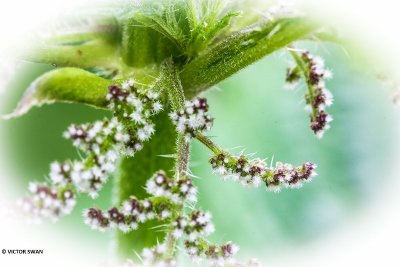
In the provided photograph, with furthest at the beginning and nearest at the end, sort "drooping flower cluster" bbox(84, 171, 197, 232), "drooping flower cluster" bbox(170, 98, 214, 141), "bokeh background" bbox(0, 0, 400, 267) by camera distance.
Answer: "bokeh background" bbox(0, 0, 400, 267)
"drooping flower cluster" bbox(170, 98, 214, 141)
"drooping flower cluster" bbox(84, 171, 197, 232)

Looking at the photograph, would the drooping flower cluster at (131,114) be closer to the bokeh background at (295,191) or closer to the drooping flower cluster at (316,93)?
the drooping flower cluster at (316,93)

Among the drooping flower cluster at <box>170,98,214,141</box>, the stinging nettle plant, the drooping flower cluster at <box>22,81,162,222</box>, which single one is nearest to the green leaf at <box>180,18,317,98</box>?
the stinging nettle plant

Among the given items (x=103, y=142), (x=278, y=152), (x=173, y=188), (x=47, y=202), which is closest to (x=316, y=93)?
(x=173, y=188)

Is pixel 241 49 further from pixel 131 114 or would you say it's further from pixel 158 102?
pixel 131 114

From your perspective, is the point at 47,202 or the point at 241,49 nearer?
the point at 47,202

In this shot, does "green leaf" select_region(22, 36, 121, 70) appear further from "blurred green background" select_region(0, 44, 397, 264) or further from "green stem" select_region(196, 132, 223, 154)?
"blurred green background" select_region(0, 44, 397, 264)

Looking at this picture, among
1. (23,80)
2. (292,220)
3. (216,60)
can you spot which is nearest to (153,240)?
(216,60)
